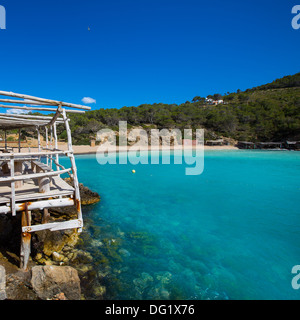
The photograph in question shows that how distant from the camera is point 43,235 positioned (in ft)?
17.2

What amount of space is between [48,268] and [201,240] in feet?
14.8

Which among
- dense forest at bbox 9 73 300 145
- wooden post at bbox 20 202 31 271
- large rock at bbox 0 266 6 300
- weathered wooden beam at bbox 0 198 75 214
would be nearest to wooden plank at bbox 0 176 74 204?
weathered wooden beam at bbox 0 198 75 214

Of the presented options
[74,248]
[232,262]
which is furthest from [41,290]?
[232,262]

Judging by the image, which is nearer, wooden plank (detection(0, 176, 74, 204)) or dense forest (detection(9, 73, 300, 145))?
wooden plank (detection(0, 176, 74, 204))

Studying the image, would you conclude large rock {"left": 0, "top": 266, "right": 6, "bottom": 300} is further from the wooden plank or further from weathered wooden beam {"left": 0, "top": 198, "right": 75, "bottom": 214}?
the wooden plank

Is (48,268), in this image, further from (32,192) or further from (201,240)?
(201,240)

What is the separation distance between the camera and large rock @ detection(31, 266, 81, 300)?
140 inches

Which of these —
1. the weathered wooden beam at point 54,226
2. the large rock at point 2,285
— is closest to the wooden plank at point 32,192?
the weathered wooden beam at point 54,226

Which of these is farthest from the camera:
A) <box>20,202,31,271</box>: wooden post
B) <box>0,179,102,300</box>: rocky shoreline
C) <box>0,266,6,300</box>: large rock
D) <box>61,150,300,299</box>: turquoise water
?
<box>61,150,300,299</box>: turquoise water

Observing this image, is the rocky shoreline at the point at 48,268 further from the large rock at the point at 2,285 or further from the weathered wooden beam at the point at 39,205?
the weathered wooden beam at the point at 39,205

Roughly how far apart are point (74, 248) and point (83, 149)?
1057 inches

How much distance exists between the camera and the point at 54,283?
3.68m

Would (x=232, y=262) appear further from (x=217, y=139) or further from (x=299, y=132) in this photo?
(x=299, y=132)

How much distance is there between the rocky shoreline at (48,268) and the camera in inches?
137
